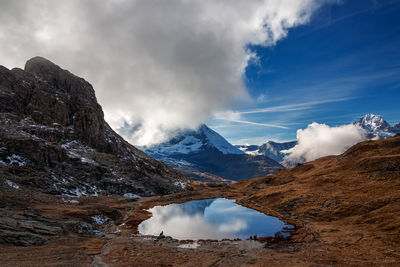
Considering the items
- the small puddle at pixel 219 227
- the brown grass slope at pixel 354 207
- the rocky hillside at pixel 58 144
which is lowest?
the small puddle at pixel 219 227

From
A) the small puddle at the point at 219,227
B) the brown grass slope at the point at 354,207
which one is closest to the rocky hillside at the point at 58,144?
the small puddle at the point at 219,227

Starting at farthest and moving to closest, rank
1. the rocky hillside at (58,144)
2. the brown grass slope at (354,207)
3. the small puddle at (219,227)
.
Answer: the rocky hillside at (58,144), the small puddle at (219,227), the brown grass slope at (354,207)

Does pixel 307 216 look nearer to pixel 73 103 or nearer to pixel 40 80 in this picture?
pixel 73 103

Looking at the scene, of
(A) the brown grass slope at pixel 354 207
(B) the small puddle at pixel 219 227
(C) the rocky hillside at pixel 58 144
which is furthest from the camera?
(C) the rocky hillside at pixel 58 144

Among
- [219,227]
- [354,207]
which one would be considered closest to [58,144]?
[219,227]

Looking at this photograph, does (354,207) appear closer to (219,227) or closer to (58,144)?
(219,227)

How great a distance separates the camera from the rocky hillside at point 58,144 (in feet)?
269

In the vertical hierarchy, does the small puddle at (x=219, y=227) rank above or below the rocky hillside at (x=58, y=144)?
below

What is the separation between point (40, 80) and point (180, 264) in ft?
605

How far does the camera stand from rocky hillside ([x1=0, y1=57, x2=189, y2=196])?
3231 inches

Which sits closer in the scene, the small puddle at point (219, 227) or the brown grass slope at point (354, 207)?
the brown grass slope at point (354, 207)

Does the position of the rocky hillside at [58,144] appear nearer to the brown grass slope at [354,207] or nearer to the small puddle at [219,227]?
the small puddle at [219,227]

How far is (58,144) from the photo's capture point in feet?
398

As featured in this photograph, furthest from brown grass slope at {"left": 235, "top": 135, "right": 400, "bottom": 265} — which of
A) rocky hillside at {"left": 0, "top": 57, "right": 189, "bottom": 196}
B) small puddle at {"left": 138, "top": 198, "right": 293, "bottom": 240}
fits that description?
rocky hillside at {"left": 0, "top": 57, "right": 189, "bottom": 196}
